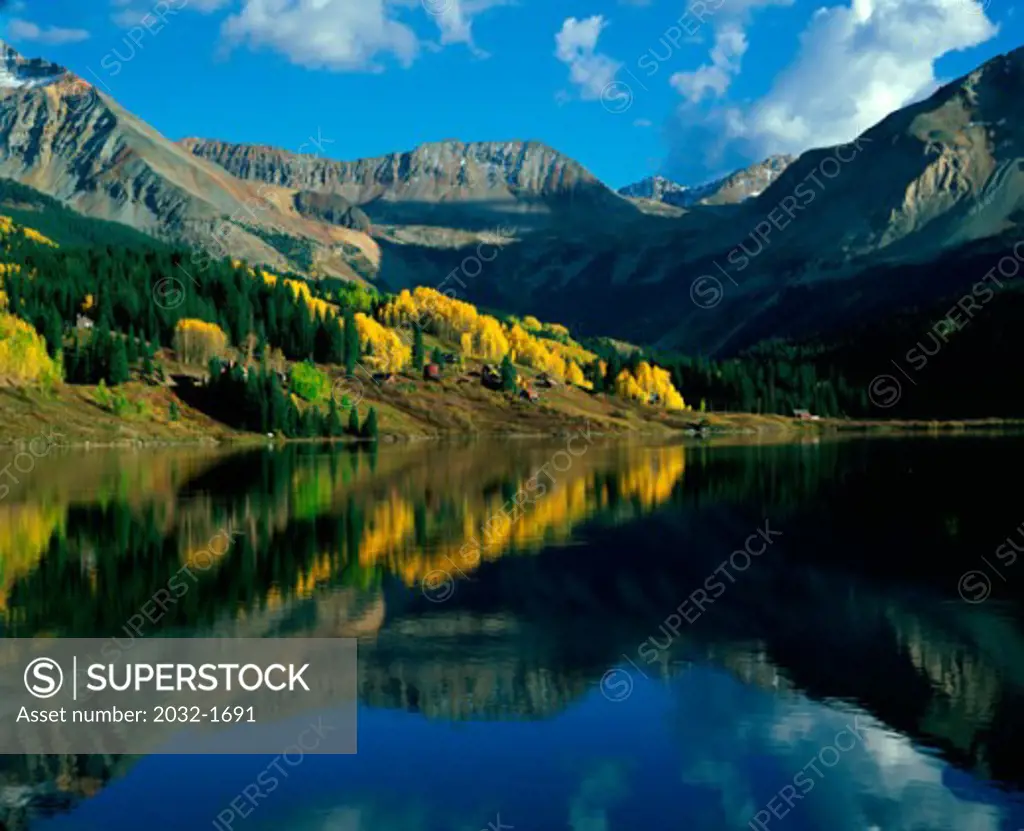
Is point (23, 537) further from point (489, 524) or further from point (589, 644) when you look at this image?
point (589, 644)

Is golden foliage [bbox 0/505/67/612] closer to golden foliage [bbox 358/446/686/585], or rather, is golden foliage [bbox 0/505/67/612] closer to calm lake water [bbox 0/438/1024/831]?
calm lake water [bbox 0/438/1024/831]

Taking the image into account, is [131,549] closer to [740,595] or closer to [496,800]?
[740,595]

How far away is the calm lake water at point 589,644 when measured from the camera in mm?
28250

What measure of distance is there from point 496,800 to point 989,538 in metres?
54.4

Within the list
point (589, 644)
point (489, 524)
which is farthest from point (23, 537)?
point (589, 644)

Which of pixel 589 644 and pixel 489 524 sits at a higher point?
pixel 489 524

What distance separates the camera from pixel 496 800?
2809 cm

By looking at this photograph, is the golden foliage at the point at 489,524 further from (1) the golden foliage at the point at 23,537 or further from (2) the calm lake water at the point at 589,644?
(1) the golden foliage at the point at 23,537

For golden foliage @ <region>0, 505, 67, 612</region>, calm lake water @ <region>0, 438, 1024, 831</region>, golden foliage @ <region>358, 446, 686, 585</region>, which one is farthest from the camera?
golden foliage @ <region>358, 446, 686, 585</region>

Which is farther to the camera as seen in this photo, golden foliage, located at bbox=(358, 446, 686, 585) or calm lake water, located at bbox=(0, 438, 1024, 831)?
golden foliage, located at bbox=(358, 446, 686, 585)

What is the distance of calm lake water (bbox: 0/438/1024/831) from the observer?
92.7 feet

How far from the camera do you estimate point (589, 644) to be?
44531mm

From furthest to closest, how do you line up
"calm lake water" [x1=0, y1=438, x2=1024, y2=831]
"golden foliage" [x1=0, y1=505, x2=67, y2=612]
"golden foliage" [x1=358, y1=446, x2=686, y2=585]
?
1. "golden foliage" [x1=358, y1=446, x2=686, y2=585]
2. "golden foliage" [x1=0, y1=505, x2=67, y2=612]
3. "calm lake water" [x1=0, y1=438, x2=1024, y2=831]

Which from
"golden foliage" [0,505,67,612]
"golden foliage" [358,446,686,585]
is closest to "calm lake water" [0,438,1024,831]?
"golden foliage" [0,505,67,612]
